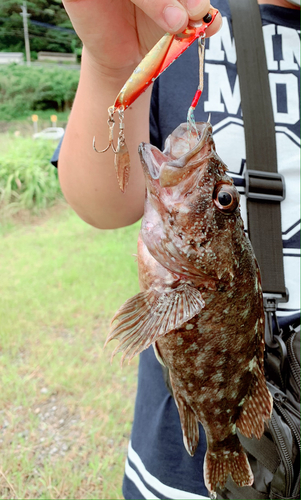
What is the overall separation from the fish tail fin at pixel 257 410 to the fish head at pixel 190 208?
51 centimetres

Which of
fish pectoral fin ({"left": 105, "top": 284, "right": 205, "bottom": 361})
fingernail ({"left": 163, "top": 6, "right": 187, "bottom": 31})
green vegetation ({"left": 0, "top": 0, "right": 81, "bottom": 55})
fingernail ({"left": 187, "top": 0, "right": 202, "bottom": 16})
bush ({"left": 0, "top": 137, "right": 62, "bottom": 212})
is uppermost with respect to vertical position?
green vegetation ({"left": 0, "top": 0, "right": 81, "bottom": 55})

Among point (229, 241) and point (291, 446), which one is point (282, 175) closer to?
point (229, 241)

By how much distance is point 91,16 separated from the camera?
3.45ft

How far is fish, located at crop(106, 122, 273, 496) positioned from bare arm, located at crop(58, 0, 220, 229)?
297 millimetres

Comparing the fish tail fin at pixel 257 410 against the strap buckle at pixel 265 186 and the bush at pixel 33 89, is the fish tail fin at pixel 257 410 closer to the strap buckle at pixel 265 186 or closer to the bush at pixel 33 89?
the strap buckle at pixel 265 186

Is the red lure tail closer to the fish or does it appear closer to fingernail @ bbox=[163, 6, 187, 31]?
fingernail @ bbox=[163, 6, 187, 31]

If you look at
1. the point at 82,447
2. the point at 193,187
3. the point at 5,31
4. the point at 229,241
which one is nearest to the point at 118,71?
the point at 193,187

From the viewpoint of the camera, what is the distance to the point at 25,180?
8102 mm

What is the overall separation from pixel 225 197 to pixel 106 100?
1.86 feet

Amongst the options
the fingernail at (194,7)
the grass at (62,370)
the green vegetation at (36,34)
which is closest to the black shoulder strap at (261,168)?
the fingernail at (194,7)

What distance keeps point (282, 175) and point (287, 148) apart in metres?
0.20

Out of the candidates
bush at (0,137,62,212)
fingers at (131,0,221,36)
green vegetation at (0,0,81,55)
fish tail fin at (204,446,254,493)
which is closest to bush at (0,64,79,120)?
bush at (0,137,62,212)

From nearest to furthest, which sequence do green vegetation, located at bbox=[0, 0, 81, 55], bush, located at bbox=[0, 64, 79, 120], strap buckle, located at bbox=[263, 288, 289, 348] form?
strap buckle, located at bbox=[263, 288, 289, 348] < green vegetation, located at bbox=[0, 0, 81, 55] < bush, located at bbox=[0, 64, 79, 120]

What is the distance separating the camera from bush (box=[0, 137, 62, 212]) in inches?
306
